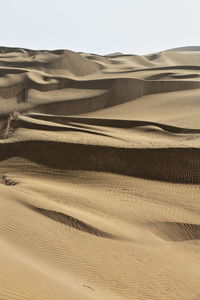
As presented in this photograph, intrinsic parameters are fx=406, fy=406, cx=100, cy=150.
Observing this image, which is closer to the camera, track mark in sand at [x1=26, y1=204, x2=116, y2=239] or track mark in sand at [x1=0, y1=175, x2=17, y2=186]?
track mark in sand at [x1=26, y1=204, x2=116, y2=239]

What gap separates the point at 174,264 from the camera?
20.8 ft

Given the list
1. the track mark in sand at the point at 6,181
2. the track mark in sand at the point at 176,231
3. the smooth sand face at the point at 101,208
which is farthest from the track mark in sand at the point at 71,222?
the track mark in sand at the point at 6,181

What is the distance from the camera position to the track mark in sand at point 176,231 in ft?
24.7

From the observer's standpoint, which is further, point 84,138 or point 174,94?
point 174,94

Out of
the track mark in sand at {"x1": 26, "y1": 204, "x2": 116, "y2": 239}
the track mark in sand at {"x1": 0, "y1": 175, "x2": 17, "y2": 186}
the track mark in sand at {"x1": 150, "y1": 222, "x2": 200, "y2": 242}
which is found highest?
the track mark in sand at {"x1": 26, "y1": 204, "x2": 116, "y2": 239}

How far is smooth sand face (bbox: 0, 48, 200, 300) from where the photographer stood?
540 centimetres

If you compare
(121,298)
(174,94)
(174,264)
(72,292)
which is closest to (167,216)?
(174,264)

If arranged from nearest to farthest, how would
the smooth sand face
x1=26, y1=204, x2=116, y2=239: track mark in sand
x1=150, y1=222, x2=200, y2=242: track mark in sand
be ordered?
the smooth sand face < x1=26, y1=204, x2=116, y2=239: track mark in sand < x1=150, y1=222, x2=200, y2=242: track mark in sand

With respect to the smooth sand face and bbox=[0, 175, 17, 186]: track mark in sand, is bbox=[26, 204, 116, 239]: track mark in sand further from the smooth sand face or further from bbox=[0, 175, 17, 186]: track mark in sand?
bbox=[0, 175, 17, 186]: track mark in sand

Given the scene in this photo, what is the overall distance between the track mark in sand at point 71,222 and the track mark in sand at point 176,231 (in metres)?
1.11

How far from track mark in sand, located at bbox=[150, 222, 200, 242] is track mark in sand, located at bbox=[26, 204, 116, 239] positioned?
1111 millimetres

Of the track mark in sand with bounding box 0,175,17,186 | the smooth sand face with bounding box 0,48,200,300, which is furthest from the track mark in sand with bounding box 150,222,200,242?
the track mark in sand with bounding box 0,175,17,186

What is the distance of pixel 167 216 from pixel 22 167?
5.13 metres

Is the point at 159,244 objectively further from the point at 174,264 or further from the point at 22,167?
the point at 22,167
